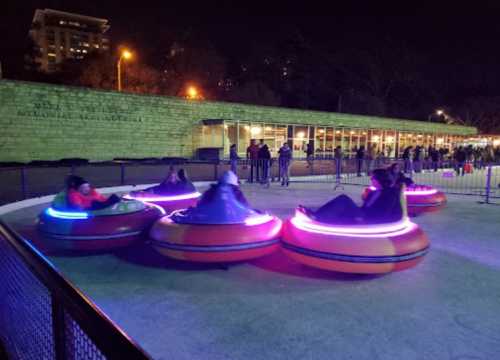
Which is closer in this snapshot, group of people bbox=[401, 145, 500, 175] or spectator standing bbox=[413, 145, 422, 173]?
group of people bbox=[401, 145, 500, 175]

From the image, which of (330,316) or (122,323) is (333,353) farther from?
(122,323)

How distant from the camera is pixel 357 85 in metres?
63.8

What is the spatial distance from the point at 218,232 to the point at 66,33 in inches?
5713

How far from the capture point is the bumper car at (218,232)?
4.63 m

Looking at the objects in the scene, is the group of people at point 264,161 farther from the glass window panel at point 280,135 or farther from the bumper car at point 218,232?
the glass window panel at point 280,135

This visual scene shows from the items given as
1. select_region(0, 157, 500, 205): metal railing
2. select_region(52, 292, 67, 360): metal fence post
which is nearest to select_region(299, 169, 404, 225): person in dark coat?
select_region(52, 292, 67, 360): metal fence post

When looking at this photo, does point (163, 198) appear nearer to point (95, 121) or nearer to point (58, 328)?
point (58, 328)

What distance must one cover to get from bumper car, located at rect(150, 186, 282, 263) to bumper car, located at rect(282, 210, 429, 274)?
41 centimetres

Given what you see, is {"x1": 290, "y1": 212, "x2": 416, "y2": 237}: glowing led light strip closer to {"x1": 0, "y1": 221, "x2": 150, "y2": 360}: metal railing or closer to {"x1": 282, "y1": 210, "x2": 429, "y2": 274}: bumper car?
{"x1": 282, "y1": 210, "x2": 429, "y2": 274}: bumper car

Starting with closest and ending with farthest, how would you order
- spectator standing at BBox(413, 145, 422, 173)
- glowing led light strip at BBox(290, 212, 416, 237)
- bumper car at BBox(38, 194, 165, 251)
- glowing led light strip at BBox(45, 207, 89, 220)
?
glowing led light strip at BBox(290, 212, 416, 237)
bumper car at BBox(38, 194, 165, 251)
glowing led light strip at BBox(45, 207, 89, 220)
spectator standing at BBox(413, 145, 422, 173)

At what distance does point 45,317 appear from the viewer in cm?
238

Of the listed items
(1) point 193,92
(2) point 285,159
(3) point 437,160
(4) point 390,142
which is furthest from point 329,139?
(1) point 193,92

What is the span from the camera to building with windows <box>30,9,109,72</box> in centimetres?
11962

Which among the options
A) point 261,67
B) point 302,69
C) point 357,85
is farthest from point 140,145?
point 357,85
